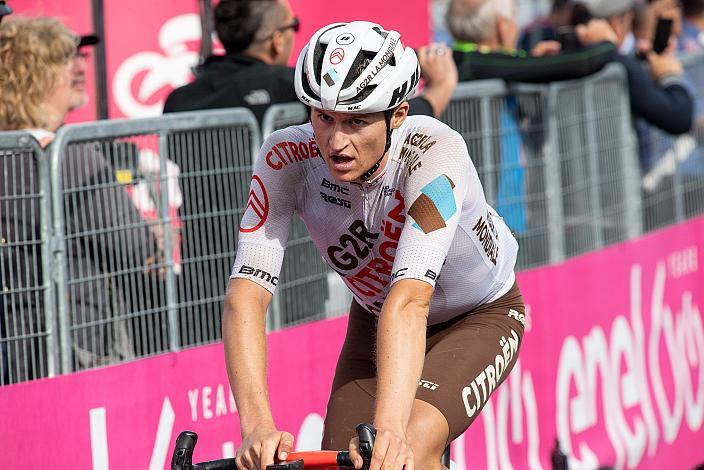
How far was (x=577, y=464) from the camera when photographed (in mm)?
8172

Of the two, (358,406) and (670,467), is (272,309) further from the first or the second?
(670,467)

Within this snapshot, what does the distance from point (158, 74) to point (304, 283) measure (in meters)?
2.23

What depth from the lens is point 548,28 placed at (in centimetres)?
1147

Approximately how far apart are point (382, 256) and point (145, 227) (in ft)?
5.02

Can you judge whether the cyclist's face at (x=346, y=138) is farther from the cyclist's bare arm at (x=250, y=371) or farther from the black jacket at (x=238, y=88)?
the black jacket at (x=238, y=88)

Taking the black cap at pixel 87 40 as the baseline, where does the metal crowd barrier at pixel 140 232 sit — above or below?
below

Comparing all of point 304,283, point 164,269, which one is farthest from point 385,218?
point 304,283

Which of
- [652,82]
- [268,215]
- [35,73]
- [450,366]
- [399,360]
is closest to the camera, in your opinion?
[399,360]

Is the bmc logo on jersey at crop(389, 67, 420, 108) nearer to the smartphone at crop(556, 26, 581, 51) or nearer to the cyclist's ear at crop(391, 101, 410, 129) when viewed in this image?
the cyclist's ear at crop(391, 101, 410, 129)

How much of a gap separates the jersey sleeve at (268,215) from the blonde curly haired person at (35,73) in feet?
4.74

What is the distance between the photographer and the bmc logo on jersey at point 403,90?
4355 mm

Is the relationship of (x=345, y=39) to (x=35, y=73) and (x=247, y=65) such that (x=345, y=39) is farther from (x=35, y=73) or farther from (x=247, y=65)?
(x=247, y=65)

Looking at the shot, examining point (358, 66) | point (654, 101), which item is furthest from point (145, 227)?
point (654, 101)

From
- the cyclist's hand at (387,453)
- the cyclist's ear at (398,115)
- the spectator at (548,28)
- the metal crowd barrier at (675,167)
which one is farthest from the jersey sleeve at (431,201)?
the spectator at (548,28)
